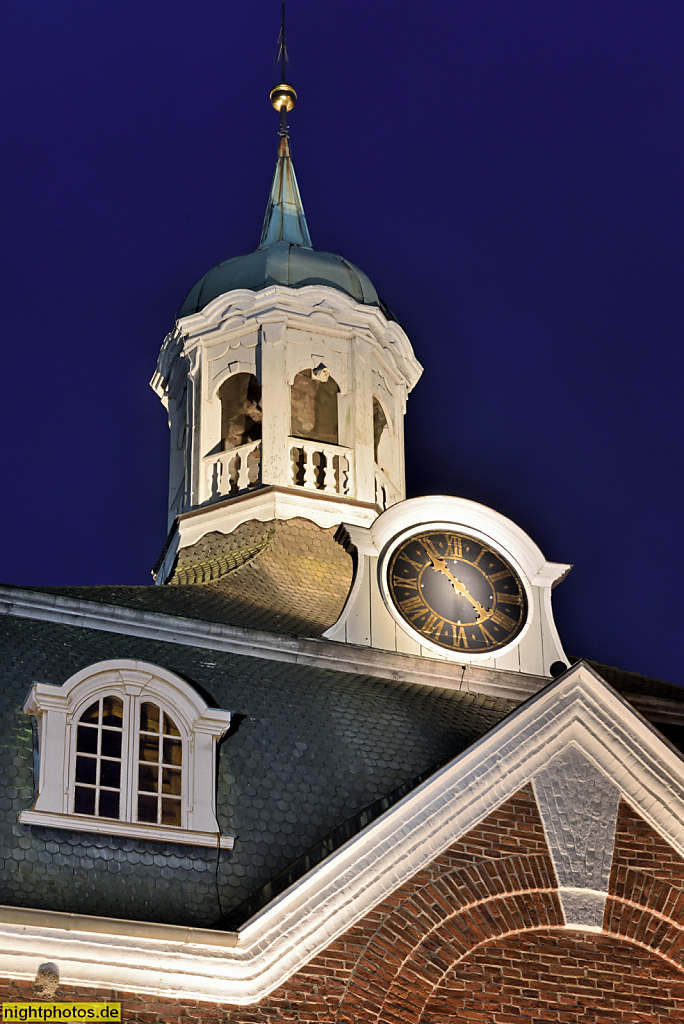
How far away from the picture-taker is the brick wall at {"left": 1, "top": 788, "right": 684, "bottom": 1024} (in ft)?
61.2

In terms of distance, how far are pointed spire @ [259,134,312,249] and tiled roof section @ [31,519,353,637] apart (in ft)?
22.8

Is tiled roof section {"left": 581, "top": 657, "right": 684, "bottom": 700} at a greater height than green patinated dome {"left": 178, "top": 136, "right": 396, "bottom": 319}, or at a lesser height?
lesser

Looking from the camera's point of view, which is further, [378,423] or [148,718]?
[378,423]

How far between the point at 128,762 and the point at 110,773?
227mm

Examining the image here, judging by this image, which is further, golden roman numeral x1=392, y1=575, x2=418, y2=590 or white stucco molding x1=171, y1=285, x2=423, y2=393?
white stucco molding x1=171, y1=285, x2=423, y2=393

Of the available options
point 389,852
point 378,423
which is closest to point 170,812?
point 389,852

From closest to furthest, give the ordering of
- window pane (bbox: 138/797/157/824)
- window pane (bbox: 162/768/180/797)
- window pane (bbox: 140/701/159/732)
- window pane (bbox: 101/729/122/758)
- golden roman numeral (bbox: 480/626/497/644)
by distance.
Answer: window pane (bbox: 138/797/157/824)
window pane (bbox: 101/729/122/758)
window pane (bbox: 162/768/180/797)
window pane (bbox: 140/701/159/732)
golden roman numeral (bbox: 480/626/497/644)

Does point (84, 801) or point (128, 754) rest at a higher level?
point (128, 754)

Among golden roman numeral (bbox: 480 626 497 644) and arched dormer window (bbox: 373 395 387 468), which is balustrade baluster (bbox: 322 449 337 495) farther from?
golden roman numeral (bbox: 480 626 497 644)

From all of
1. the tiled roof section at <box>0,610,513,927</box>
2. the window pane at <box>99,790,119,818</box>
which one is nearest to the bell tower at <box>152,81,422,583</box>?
the tiled roof section at <box>0,610,513,927</box>

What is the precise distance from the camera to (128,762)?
65.6 feet

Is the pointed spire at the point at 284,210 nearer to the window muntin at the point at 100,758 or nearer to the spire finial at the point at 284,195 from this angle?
the spire finial at the point at 284,195

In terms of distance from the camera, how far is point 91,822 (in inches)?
758

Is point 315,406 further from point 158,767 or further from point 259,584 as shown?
point 158,767
